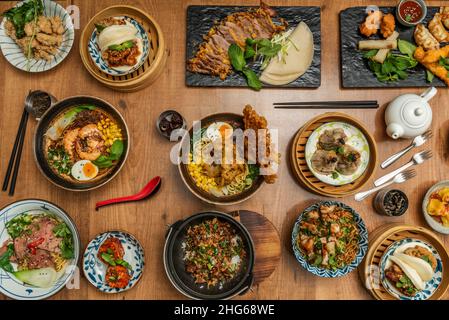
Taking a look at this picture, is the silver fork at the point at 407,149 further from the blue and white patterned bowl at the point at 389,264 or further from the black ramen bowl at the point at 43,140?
the black ramen bowl at the point at 43,140

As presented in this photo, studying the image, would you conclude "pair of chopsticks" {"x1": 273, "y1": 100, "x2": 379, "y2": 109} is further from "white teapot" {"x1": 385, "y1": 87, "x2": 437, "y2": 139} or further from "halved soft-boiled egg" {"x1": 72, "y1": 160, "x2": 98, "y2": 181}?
"halved soft-boiled egg" {"x1": 72, "y1": 160, "x2": 98, "y2": 181}

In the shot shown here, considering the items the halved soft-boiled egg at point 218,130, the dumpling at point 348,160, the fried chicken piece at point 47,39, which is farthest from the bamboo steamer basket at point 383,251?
the fried chicken piece at point 47,39

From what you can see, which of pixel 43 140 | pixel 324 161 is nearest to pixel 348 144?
pixel 324 161

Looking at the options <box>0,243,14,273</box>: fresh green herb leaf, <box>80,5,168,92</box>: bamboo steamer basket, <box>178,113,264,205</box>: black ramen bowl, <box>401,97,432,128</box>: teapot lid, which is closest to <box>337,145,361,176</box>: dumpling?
<box>401,97,432,128</box>: teapot lid

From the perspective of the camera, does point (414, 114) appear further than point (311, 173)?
No

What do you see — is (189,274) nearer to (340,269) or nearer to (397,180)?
(340,269)

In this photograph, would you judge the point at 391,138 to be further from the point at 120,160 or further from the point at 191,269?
the point at 120,160

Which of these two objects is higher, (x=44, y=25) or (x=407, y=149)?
(x=44, y=25)
